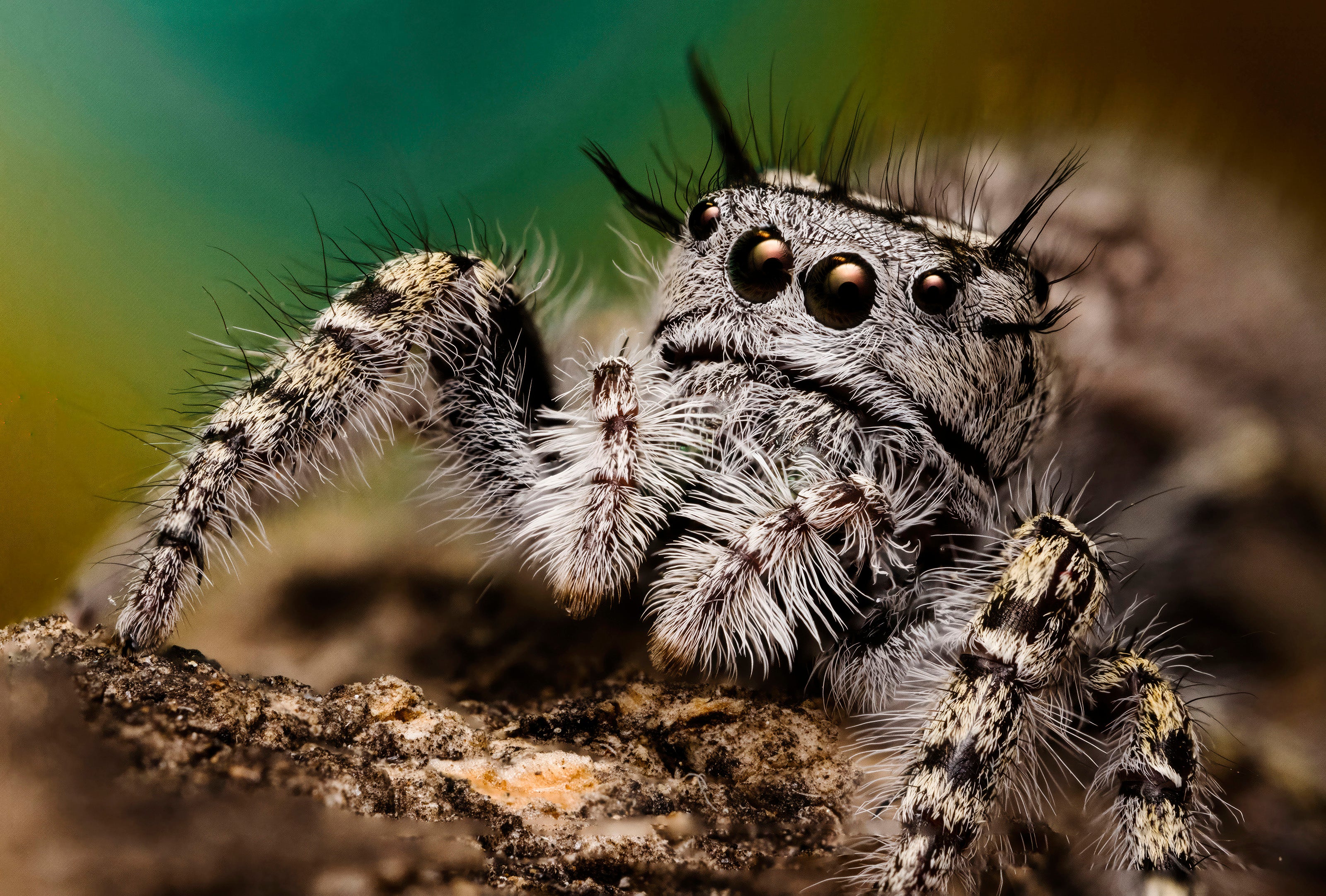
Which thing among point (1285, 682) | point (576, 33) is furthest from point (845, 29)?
point (1285, 682)

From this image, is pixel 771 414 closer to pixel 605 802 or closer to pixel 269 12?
pixel 605 802

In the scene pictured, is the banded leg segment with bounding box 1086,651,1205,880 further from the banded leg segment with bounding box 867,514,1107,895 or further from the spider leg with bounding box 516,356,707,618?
the spider leg with bounding box 516,356,707,618

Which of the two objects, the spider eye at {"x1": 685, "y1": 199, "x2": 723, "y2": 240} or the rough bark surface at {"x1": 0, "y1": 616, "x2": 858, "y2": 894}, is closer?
the rough bark surface at {"x1": 0, "y1": 616, "x2": 858, "y2": 894}

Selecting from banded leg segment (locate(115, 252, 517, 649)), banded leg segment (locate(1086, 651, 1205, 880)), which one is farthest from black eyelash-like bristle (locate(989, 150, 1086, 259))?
banded leg segment (locate(115, 252, 517, 649))

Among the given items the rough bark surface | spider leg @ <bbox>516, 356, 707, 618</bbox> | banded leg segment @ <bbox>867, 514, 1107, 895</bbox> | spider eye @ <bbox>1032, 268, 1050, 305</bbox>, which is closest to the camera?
the rough bark surface

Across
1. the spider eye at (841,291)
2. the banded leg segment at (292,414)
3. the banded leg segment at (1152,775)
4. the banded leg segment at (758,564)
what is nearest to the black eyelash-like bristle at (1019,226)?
the spider eye at (841,291)

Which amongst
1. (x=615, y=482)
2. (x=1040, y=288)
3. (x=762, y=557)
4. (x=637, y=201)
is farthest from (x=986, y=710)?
(x=637, y=201)

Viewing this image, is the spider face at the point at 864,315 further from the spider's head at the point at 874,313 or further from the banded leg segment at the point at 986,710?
the banded leg segment at the point at 986,710
